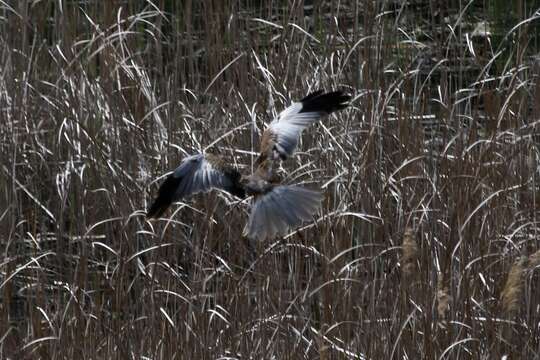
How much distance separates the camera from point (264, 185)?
318 centimetres

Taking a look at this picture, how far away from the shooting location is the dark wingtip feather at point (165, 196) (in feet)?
10.1

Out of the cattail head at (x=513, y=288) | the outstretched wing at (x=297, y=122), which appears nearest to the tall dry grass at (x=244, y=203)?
the outstretched wing at (x=297, y=122)

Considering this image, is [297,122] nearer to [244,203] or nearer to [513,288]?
[244,203]

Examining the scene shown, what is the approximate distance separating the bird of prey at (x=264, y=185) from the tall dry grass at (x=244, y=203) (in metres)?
0.23

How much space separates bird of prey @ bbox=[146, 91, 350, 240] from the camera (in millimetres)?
3029

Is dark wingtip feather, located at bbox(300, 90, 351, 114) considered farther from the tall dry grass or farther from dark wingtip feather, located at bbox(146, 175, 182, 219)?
→ dark wingtip feather, located at bbox(146, 175, 182, 219)

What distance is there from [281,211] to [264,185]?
16cm

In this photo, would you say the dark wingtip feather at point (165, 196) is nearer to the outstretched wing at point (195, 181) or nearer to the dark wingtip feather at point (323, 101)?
the outstretched wing at point (195, 181)

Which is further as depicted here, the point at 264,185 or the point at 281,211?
the point at 264,185

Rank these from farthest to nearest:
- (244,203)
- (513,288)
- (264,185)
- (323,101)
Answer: (244,203) < (323,101) < (264,185) < (513,288)

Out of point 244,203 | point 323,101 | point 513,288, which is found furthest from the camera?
point 244,203

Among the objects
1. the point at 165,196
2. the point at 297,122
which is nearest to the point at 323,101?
the point at 297,122

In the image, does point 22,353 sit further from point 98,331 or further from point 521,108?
point 521,108

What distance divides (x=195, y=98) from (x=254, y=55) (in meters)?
0.24
